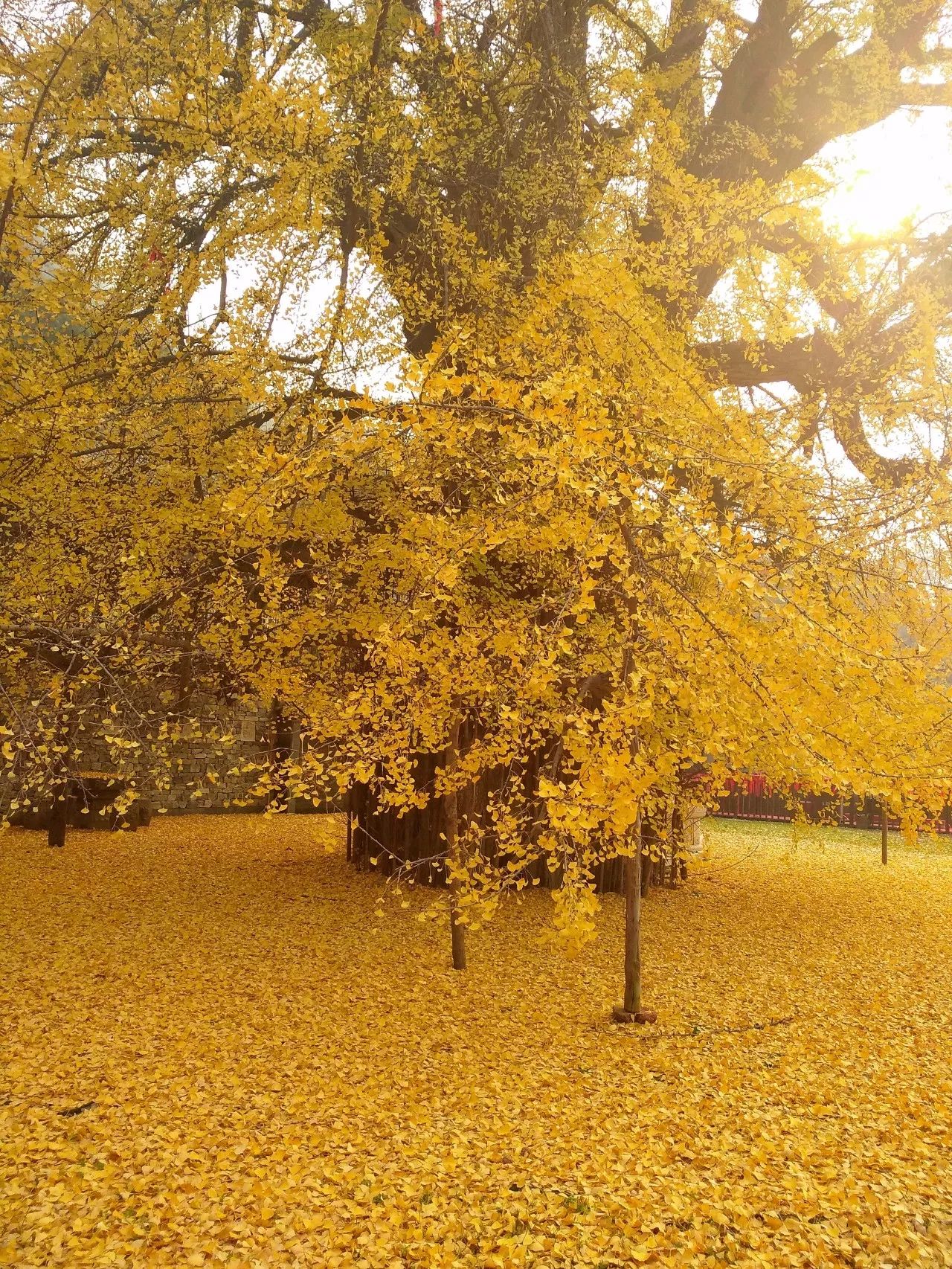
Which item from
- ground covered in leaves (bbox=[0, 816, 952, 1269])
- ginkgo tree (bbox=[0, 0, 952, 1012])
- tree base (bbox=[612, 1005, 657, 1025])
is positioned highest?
ginkgo tree (bbox=[0, 0, 952, 1012])

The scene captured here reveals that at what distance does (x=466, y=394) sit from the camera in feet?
25.4

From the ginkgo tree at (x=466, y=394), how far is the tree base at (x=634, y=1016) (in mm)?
1062

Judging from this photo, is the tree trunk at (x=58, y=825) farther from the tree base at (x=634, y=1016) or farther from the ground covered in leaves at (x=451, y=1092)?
the tree base at (x=634, y=1016)

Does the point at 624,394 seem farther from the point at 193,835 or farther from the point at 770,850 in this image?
the point at 770,850

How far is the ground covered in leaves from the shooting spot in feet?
12.3

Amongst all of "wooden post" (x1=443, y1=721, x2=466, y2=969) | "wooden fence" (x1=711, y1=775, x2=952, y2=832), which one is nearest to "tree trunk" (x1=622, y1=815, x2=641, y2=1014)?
"wooden post" (x1=443, y1=721, x2=466, y2=969)

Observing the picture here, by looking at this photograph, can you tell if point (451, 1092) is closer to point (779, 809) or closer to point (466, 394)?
point (466, 394)

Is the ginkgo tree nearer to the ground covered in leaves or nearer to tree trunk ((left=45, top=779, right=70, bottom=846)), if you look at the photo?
the ground covered in leaves

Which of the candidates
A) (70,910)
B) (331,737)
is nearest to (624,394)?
(331,737)

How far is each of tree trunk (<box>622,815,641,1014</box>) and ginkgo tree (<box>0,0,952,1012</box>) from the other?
0.32ft

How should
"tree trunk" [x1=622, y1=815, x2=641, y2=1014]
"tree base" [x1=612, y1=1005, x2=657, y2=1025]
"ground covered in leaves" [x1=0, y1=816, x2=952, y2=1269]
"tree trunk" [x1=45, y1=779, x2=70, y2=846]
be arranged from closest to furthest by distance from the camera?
"ground covered in leaves" [x1=0, y1=816, x2=952, y2=1269] → "tree trunk" [x1=622, y1=815, x2=641, y2=1014] → "tree base" [x1=612, y1=1005, x2=657, y2=1025] → "tree trunk" [x1=45, y1=779, x2=70, y2=846]

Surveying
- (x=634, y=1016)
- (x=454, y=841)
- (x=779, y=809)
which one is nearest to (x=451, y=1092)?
(x=454, y=841)

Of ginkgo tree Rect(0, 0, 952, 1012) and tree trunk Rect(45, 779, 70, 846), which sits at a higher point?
ginkgo tree Rect(0, 0, 952, 1012)

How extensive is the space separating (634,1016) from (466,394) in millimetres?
5352
